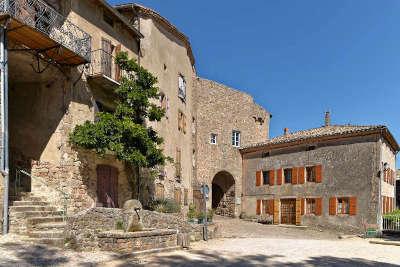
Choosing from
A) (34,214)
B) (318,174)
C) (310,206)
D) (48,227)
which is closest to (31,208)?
(34,214)

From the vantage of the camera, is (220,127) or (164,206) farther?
(220,127)

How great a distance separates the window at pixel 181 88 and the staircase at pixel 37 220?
41.6ft

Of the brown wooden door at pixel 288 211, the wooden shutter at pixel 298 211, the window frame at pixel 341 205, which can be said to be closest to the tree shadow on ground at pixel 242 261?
the window frame at pixel 341 205

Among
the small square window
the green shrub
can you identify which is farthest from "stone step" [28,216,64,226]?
the small square window

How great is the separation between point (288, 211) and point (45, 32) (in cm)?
1905

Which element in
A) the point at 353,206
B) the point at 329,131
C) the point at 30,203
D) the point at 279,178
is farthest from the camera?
the point at 279,178

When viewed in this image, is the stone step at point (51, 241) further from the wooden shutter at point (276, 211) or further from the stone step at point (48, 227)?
the wooden shutter at point (276, 211)

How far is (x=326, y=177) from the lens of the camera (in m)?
24.2

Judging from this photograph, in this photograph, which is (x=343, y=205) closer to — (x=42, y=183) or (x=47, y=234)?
(x=42, y=183)

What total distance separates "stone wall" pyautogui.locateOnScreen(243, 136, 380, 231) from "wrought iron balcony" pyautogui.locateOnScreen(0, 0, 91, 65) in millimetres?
15790

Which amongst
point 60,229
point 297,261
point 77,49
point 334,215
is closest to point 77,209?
point 60,229

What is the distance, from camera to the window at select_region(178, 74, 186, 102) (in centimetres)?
2460

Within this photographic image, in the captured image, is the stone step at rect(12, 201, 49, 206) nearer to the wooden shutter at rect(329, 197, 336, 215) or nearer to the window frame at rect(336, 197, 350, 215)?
the wooden shutter at rect(329, 197, 336, 215)

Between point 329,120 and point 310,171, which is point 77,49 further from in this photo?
point 329,120
